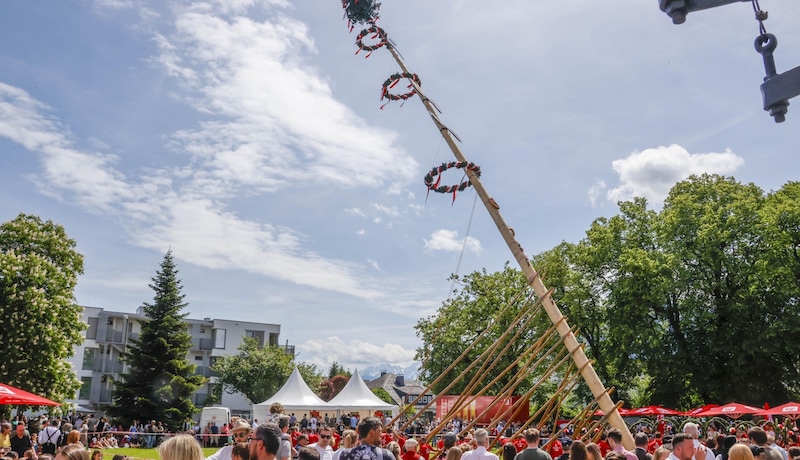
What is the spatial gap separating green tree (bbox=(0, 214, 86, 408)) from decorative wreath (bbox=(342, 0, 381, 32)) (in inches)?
987

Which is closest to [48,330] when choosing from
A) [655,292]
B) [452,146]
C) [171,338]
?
[171,338]

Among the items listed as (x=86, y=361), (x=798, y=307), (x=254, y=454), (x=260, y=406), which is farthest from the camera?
(x=86, y=361)

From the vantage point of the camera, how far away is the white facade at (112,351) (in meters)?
54.3

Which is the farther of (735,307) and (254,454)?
(735,307)

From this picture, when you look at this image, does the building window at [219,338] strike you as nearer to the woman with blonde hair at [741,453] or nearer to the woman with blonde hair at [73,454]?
the woman with blonde hair at [73,454]

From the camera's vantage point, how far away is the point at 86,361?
54625 mm

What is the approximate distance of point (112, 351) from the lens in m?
56.2

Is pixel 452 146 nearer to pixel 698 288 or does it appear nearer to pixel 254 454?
pixel 254 454

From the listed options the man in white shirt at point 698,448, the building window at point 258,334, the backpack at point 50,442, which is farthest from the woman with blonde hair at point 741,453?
the building window at point 258,334

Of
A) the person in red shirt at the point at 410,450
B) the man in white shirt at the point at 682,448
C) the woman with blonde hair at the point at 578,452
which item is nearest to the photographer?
the woman with blonde hair at the point at 578,452

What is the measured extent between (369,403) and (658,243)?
1682cm

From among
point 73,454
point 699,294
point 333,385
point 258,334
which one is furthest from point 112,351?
point 73,454

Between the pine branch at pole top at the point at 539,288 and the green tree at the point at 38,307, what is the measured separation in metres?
24.9

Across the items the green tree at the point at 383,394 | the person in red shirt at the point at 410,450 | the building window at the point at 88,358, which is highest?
the building window at the point at 88,358
